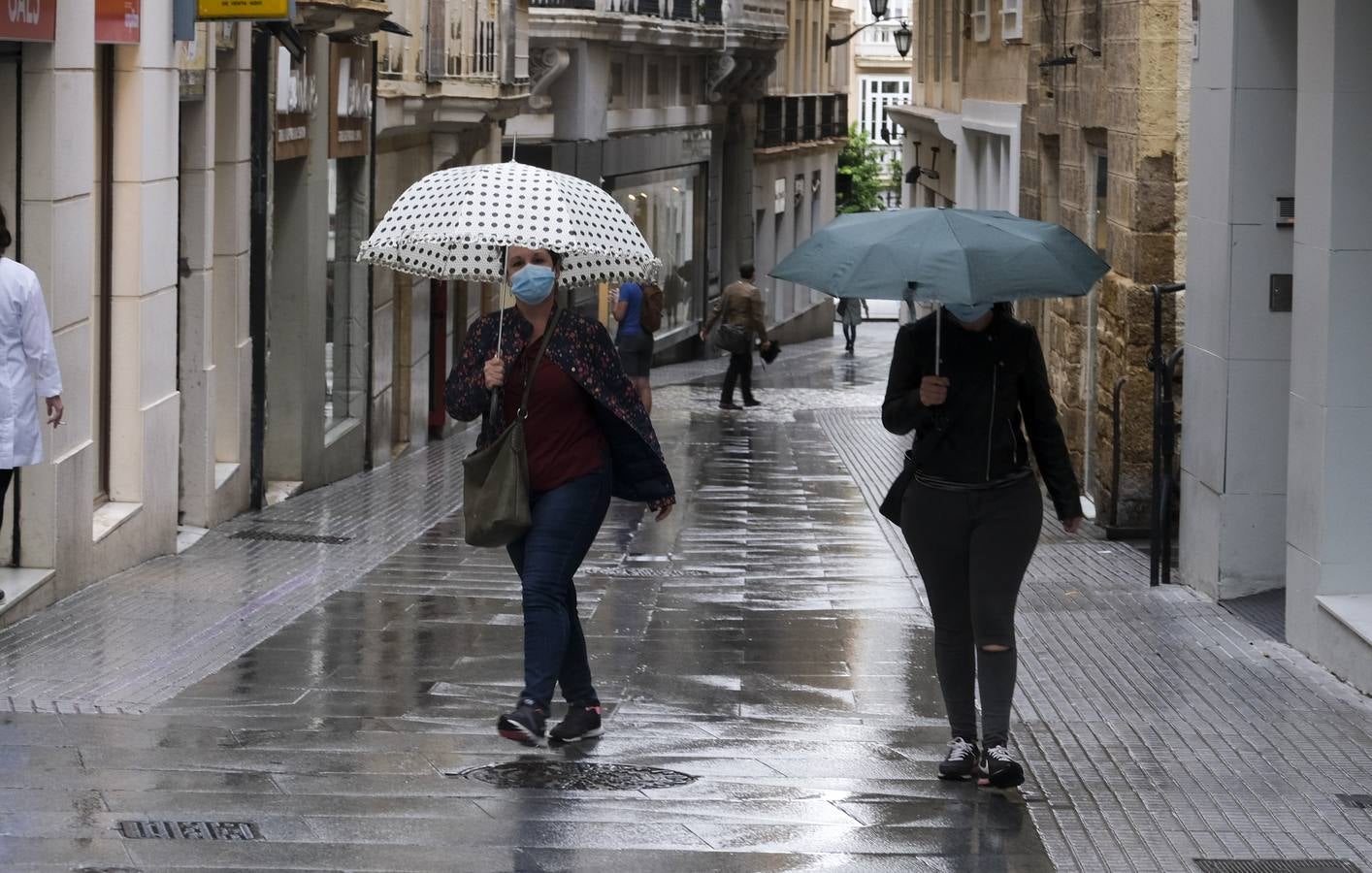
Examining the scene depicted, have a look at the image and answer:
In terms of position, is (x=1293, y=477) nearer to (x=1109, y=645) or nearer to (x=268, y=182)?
(x=1109, y=645)

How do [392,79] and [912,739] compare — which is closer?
[912,739]

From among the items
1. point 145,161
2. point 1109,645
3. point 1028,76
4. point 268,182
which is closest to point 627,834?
point 1109,645

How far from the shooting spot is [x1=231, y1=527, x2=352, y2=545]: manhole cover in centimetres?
1395

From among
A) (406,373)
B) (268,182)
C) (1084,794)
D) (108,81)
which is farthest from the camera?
(406,373)

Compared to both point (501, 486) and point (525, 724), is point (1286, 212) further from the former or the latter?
point (525, 724)

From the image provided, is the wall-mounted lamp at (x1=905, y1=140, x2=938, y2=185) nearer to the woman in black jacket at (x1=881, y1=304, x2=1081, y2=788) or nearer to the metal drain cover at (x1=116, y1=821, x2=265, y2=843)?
the woman in black jacket at (x1=881, y1=304, x2=1081, y2=788)

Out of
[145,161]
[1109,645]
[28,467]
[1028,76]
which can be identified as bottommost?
[1109,645]

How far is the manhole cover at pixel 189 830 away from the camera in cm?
596

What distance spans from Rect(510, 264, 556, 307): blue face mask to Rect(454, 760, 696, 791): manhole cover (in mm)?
1552

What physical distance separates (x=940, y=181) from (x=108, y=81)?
22174 mm

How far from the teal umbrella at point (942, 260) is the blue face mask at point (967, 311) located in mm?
60

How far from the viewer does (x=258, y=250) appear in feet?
52.3

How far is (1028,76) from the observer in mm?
21000

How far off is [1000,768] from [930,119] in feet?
85.0
